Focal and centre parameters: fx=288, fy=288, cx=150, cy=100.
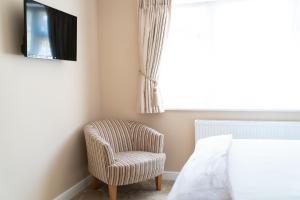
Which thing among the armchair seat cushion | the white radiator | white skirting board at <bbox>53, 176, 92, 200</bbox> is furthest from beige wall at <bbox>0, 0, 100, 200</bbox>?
the white radiator

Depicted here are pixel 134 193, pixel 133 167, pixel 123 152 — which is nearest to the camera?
pixel 133 167

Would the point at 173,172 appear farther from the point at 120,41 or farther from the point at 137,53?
the point at 120,41

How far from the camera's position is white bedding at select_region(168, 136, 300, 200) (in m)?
1.33

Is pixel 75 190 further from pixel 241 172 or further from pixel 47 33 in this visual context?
pixel 241 172

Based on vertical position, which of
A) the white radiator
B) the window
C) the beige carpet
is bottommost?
the beige carpet

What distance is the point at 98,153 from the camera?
9.61 ft

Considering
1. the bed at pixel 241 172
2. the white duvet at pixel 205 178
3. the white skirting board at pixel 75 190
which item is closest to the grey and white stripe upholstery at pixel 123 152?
the white skirting board at pixel 75 190

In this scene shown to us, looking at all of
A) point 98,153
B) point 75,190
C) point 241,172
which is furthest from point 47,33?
point 241,172

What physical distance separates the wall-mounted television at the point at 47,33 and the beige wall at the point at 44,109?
0.40 feet

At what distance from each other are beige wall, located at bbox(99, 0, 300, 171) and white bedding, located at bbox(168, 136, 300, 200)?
139cm

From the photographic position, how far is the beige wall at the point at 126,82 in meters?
Result: 3.60

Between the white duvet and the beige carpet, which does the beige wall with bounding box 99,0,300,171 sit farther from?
the white duvet

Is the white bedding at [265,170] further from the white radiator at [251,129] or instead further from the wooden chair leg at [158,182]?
the wooden chair leg at [158,182]

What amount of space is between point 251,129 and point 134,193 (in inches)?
59.1
